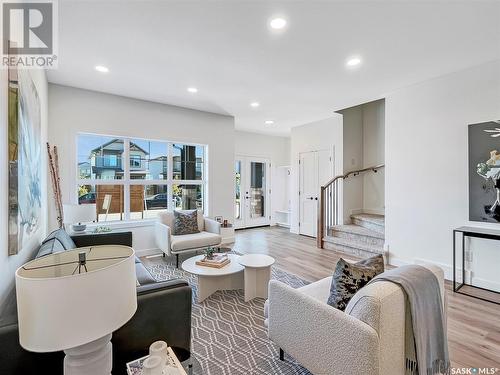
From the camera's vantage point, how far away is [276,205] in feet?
25.6

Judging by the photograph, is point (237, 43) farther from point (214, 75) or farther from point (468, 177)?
point (468, 177)

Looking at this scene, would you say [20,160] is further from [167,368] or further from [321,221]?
[321,221]

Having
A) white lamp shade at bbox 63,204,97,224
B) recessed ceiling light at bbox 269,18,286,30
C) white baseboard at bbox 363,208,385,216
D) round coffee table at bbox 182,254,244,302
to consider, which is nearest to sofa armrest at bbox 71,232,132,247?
white lamp shade at bbox 63,204,97,224

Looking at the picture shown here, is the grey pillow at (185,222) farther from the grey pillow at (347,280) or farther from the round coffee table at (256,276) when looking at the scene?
the grey pillow at (347,280)

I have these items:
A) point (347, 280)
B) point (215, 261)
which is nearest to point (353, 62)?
point (347, 280)

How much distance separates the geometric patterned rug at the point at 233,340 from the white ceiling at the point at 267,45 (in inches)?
109

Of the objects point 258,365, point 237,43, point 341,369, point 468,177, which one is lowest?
point 258,365

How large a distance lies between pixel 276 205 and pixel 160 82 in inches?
201

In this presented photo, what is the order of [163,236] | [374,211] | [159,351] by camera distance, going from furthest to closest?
[374,211]
[163,236]
[159,351]

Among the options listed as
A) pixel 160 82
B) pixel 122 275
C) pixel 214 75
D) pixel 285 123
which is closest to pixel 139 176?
pixel 160 82

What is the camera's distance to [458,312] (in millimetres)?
2551

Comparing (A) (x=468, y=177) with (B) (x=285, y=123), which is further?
(B) (x=285, y=123)

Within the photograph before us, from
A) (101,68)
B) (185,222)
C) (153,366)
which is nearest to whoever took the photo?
(153,366)

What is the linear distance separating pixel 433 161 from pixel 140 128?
4633mm
